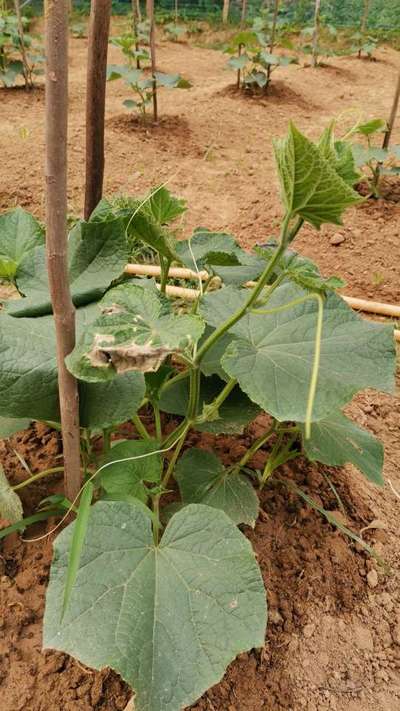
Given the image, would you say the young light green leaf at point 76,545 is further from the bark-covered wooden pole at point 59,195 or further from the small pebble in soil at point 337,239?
the small pebble in soil at point 337,239

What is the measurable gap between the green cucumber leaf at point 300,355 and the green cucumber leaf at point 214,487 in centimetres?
33

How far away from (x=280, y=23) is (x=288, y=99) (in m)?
3.18

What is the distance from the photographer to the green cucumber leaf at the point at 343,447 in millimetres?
1304

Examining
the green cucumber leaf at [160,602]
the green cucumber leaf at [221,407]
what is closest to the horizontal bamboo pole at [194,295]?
the green cucumber leaf at [221,407]

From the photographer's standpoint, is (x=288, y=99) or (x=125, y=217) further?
(x=288, y=99)

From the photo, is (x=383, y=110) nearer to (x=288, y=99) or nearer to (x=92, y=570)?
(x=288, y=99)

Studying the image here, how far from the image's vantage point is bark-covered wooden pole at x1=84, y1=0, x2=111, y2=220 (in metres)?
1.44

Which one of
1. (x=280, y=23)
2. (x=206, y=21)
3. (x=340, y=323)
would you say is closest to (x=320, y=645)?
(x=340, y=323)

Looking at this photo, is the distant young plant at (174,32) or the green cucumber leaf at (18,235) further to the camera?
the distant young plant at (174,32)

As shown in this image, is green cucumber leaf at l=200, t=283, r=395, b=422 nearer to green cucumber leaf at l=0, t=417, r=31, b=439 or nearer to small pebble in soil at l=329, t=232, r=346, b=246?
green cucumber leaf at l=0, t=417, r=31, b=439

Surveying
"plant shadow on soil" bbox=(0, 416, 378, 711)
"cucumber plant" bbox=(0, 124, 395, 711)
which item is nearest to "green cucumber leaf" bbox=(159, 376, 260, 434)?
"cucumber plant" bbox=(0, 124, 395, 711)

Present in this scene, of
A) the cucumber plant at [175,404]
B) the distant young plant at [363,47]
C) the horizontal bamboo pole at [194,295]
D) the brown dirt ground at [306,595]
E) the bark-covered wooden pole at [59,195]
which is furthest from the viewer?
the distant young plant at [363,47]

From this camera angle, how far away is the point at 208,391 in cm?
147

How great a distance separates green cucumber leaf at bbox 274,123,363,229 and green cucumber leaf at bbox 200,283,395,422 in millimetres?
299
